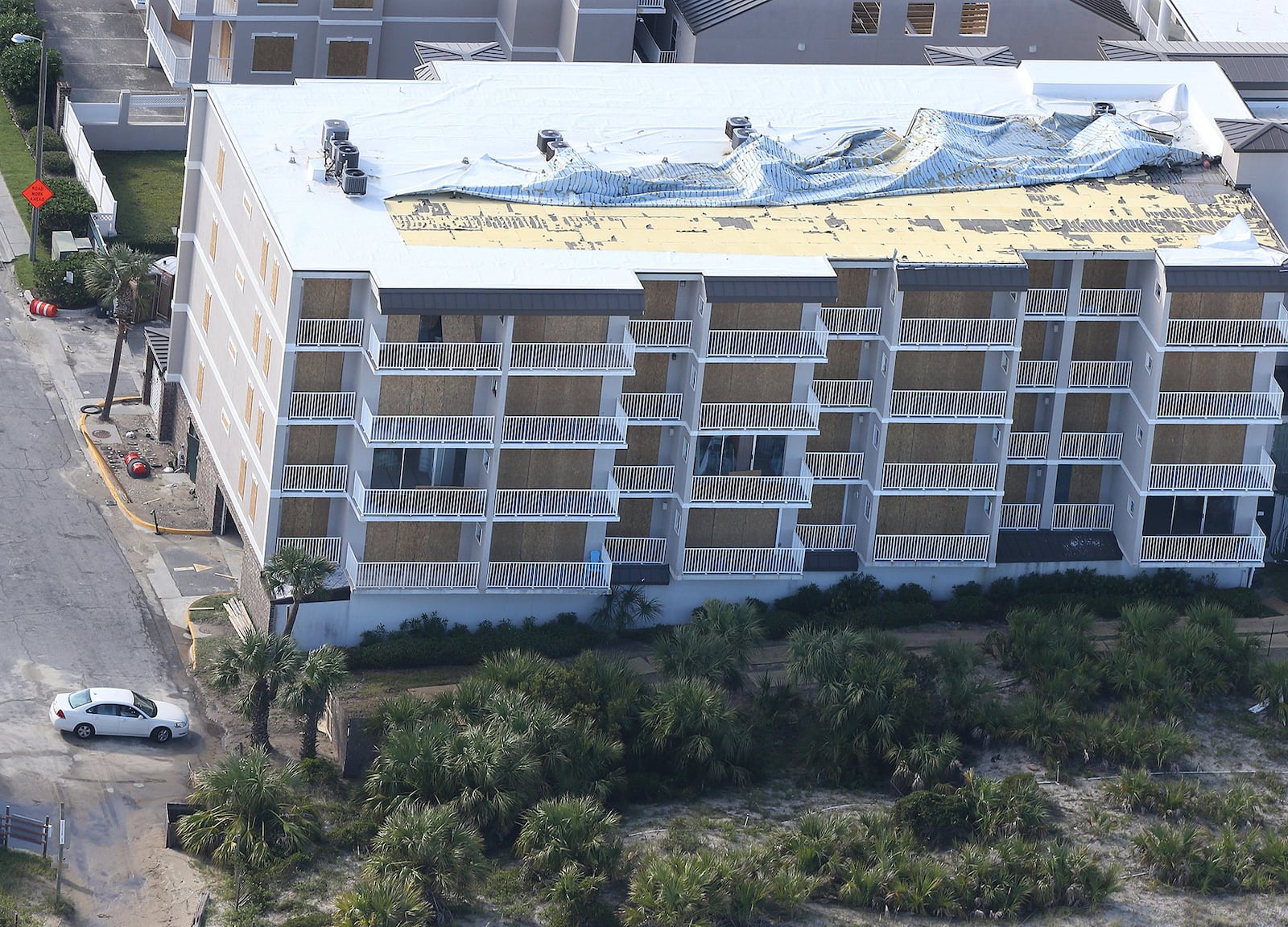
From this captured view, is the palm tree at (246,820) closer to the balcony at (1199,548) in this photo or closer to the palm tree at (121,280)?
the palm tree at (121,280)

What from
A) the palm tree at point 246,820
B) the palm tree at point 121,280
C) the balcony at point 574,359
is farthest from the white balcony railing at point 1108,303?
the palm tree at point 121,280

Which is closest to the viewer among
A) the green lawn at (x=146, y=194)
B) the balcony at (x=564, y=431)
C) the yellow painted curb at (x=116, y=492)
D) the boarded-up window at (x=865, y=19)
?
the balcony at (x=564, y=431)

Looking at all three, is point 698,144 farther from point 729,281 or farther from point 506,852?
point 506,852

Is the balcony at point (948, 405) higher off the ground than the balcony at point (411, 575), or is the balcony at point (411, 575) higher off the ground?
the balcony at point (948, 405)

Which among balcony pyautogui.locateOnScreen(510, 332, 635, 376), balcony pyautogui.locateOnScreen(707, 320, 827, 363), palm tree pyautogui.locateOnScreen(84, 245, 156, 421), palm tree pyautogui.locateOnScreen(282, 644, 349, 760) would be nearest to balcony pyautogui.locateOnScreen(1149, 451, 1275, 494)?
balcony pyautogui.locateOnScreen(707, 320, 827, 363)

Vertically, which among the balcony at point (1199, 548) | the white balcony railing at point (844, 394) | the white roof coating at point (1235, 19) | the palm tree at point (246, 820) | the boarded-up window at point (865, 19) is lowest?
the palm tree at point (246, 820)

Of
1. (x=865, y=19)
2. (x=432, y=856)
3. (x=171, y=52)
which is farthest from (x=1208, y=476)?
(x=171, y=52)

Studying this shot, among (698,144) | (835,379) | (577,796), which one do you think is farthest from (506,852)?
(698,144)
